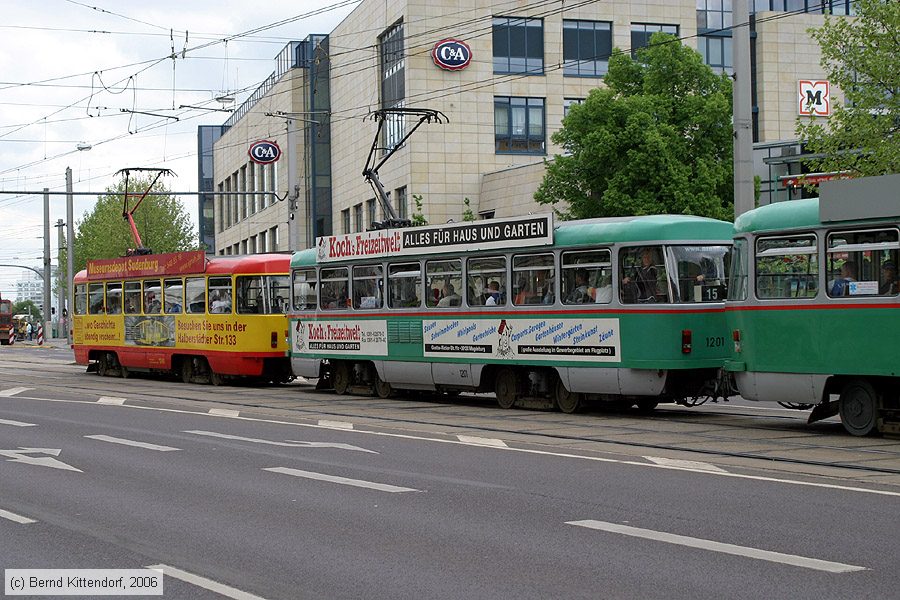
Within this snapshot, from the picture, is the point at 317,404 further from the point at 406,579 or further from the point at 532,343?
the point at 406,579

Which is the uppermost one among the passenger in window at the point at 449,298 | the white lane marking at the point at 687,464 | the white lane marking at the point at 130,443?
the passenger in window at the point at 449,298

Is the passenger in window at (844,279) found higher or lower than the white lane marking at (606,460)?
higher

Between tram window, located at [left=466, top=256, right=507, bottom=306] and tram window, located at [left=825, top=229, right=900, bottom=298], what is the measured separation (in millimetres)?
6277

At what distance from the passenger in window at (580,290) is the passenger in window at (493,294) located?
172 cm

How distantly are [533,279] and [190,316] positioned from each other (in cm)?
1229

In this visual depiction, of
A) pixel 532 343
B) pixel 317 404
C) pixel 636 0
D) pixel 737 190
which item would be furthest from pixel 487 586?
pixel 636 0

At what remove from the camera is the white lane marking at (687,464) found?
12.6 m

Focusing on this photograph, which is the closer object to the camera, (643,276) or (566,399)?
(643,276)

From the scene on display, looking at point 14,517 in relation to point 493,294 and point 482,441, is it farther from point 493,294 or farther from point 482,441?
point 493,294

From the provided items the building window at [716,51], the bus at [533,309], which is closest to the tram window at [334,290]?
the bus at [533,309]

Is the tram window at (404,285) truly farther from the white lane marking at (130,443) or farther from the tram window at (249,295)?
the white lane marking at (130,443)

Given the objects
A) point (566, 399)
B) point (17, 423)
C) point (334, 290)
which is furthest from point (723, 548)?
point (334, 290)

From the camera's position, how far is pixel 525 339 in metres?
20.2

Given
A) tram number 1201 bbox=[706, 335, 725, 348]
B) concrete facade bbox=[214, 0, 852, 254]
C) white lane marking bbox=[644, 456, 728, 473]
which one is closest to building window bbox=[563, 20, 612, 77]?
concrete facade bbox=[214, 0, 852, 254]
